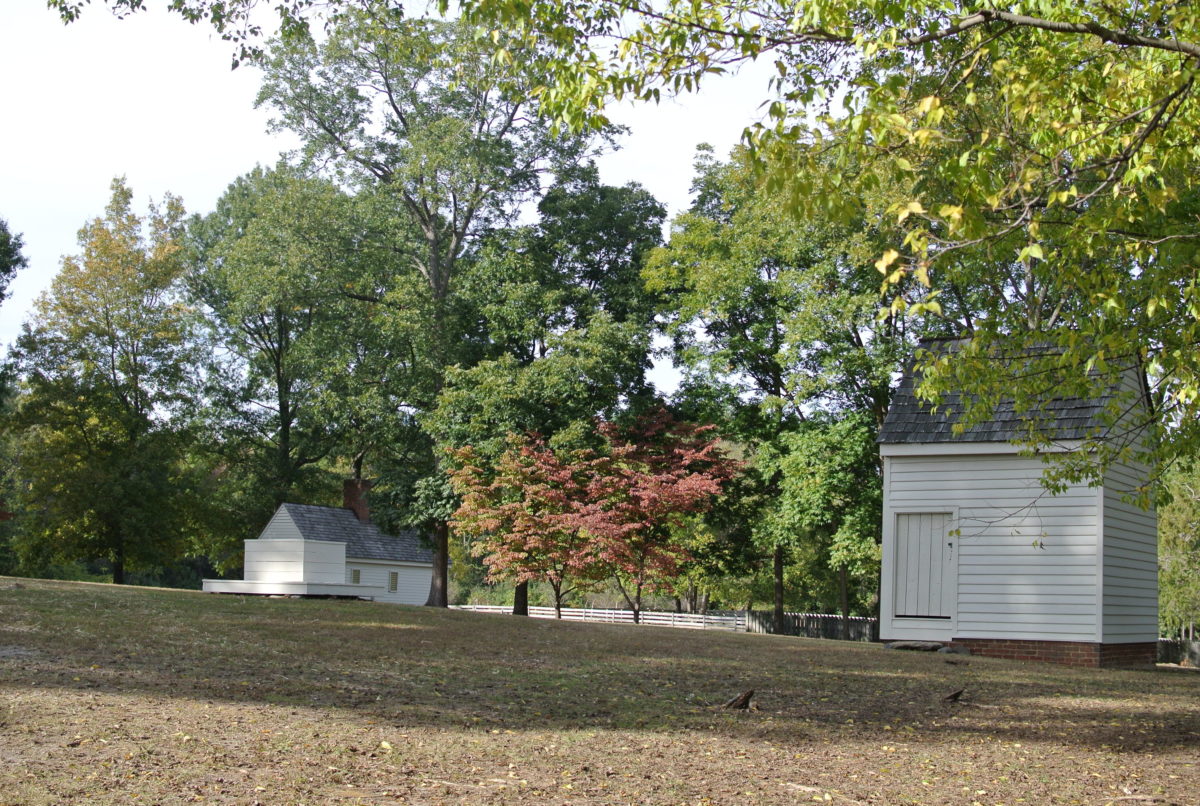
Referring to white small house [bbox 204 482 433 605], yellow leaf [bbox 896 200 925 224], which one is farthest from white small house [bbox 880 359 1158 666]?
white small house [bbox 204 482 433 605]

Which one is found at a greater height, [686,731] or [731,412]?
[731,412]

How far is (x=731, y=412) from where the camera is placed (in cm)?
2742

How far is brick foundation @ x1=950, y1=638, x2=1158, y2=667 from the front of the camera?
16188 mm

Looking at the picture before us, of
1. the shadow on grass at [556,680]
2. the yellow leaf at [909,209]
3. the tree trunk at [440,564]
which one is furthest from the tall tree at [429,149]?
the yellow leaf at [909,209]

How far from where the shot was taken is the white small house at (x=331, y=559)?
29.5 meters

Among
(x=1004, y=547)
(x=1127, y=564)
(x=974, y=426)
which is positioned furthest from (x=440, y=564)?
(x=1127, y=564)

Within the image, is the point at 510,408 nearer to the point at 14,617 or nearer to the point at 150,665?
the point at 14,617

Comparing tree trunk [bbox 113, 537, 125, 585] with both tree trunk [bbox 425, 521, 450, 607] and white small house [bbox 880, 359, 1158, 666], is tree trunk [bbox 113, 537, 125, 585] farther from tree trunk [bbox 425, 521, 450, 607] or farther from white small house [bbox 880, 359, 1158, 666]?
white small house [bbox 880, 359, 1158, 666]

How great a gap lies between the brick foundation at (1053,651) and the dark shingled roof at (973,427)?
10.3 feet

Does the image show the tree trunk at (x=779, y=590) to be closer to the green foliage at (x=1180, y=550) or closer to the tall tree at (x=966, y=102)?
the green foliage at (x=1180, y=550)

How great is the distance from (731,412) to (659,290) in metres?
3.74

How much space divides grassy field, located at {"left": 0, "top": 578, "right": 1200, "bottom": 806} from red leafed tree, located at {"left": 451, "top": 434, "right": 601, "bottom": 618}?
10.6m

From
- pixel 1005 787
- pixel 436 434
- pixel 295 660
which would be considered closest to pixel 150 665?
pixel 295 660

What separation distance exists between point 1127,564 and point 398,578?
104 ft
